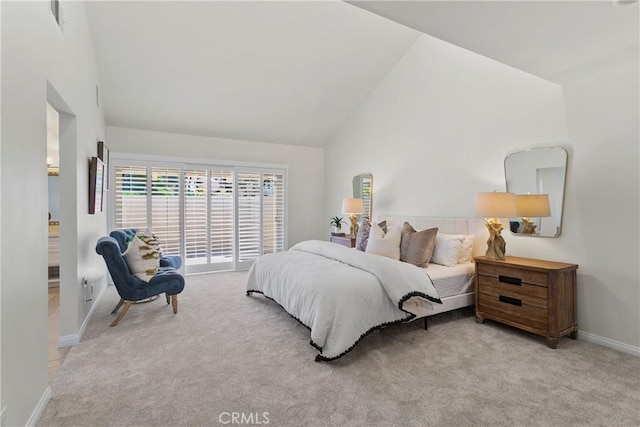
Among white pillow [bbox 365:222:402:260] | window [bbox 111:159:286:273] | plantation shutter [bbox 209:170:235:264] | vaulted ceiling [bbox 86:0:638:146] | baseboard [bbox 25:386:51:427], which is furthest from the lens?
plantation shutter [bbox 209:170:235:264]

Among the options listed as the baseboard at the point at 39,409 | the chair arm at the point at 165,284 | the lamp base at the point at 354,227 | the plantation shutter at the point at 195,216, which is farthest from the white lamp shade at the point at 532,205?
the plantation shutter at the point at 195,216

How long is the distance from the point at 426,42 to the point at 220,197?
4.12m

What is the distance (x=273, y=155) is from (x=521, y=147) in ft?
14.1

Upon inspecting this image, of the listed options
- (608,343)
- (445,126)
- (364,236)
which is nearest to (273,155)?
(364,236)

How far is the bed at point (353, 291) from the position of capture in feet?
7.93

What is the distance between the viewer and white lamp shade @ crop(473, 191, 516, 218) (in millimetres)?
3000

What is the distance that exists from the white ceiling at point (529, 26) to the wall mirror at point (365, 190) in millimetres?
3117

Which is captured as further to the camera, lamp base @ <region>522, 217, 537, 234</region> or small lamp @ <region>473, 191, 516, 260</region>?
lamp base @ <region>522, 217, 537, 234</region>

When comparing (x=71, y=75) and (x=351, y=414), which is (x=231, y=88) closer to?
(x=71, y=75)

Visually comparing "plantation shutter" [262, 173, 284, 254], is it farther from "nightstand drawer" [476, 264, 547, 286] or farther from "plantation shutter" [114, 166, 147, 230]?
"nightstand drawer" [476, 264, 547, 286]

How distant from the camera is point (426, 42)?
14.2 ft

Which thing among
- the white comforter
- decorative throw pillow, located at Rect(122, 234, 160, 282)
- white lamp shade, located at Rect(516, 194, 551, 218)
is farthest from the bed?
decorative throw pillow, located at Rect(122, 234, 160, 282)

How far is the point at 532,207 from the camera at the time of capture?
308 centimetres

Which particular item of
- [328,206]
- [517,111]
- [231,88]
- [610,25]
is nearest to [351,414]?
[610,25]
